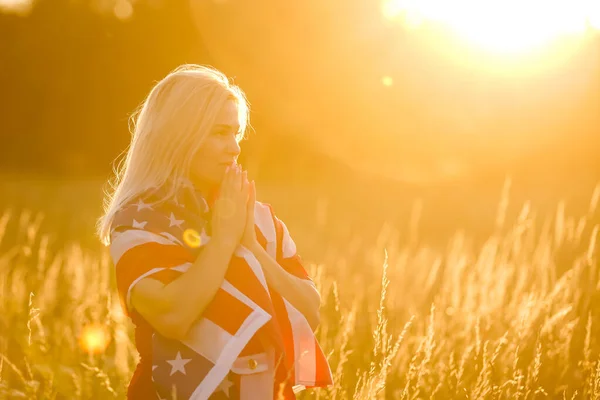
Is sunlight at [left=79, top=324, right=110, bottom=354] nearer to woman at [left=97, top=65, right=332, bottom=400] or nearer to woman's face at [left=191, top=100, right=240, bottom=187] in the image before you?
woman at [left=97, top=65, right=332, bottom=400]

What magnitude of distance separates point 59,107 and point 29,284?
25189mm

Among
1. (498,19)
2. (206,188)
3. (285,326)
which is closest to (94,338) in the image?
(206,188)

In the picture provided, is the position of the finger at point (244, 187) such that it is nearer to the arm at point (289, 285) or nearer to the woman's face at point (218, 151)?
the woman's face at point (218, 151)

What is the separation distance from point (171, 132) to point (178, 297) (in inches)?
23.6

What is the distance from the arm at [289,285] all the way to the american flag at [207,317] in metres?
0.03

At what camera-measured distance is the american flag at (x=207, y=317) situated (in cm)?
194

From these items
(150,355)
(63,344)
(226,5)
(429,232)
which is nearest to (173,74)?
(150,355)

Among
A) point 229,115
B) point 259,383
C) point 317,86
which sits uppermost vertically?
point 317,86

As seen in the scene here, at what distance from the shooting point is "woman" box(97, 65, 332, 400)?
1.93 meters

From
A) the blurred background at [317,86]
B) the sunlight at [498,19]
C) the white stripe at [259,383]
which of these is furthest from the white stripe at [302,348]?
the blurred background at [317,86]

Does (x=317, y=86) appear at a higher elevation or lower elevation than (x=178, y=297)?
higher

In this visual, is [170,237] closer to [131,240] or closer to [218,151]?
[131,240]

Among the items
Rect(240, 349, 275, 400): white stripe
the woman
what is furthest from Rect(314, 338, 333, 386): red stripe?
Rect(240, 349, 275, 400): white stripe

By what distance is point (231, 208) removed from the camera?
2098 millimetres
